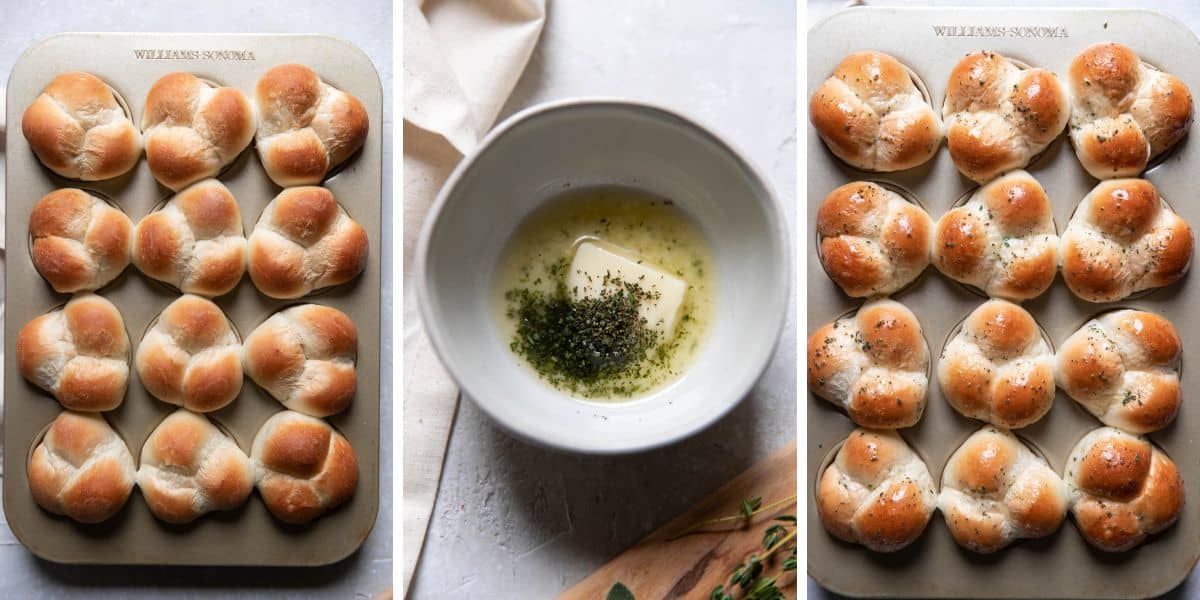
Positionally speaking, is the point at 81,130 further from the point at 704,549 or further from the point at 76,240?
the point at 704,549

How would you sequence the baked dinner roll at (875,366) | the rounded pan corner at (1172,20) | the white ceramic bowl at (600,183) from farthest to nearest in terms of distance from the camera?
the rounded pan corner at (1172,20)
the baked dinner roll at (875,366)
the white ceramic bowl at (600,183)

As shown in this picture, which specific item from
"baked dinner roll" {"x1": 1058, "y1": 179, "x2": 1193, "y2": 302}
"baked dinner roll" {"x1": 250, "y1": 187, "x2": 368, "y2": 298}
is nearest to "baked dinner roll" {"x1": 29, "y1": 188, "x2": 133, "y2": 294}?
"baked dinner roll" {"x1": 250, "y1": 187, "x2": 368, "y2": 298}

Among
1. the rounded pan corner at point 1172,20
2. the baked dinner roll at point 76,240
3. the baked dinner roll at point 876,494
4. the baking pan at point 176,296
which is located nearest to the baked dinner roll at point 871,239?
→ the baked dinner roll at point 876,494

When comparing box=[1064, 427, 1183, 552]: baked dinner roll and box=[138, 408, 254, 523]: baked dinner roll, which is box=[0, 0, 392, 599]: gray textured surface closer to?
box=[138, 408, 254, 523]: baked dinner roll

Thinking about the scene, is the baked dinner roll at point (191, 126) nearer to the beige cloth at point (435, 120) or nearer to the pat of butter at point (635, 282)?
the beige cloth at point (435, 120)

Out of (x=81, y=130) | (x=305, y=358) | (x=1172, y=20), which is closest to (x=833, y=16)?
(x=1172, y=20)

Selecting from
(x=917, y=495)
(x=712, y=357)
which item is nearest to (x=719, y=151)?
(x=712, y=357)
